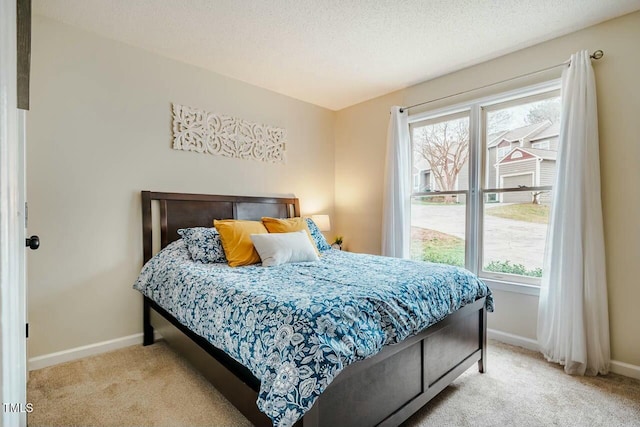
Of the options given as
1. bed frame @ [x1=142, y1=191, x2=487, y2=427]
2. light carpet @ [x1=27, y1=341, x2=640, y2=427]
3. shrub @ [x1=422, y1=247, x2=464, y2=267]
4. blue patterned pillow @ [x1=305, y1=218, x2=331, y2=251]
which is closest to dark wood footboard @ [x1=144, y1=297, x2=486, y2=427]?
bed frame @ [x1=142, y1=191, x2=487, y2=427]

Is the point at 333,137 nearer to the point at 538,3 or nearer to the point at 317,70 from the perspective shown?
the point at 317,70

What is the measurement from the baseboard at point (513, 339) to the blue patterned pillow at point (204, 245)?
2.47 m

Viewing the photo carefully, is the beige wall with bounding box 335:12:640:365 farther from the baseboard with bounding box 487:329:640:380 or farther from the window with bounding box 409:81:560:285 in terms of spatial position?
the window with bounding box 409:81:560:285

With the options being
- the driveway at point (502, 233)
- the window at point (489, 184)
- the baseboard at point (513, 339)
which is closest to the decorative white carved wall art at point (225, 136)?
the window at point (489, 184)

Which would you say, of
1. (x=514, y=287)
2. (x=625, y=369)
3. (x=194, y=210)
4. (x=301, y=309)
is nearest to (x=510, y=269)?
(x=514, y=287)

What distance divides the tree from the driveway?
0.92ft

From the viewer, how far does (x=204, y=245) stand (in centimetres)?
254

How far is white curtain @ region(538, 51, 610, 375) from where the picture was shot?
2221mm

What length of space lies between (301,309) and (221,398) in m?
1.03

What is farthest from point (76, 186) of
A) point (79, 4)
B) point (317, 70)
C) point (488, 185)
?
point (488, 185)

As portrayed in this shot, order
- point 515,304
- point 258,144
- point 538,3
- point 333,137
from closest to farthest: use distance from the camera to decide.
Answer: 1. point 538,3
2. point 515,304
3. point 258,144
4. point 333,137

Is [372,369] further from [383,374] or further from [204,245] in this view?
[204,245]

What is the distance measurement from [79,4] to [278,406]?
2.79m

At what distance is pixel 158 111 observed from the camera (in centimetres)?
280
